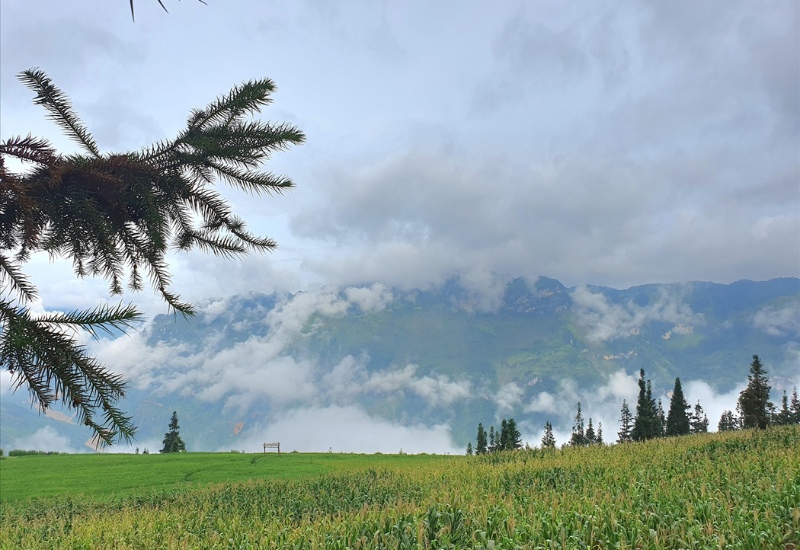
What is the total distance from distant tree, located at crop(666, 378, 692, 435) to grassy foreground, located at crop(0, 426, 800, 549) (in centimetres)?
5241

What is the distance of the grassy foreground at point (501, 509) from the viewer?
8781 mm

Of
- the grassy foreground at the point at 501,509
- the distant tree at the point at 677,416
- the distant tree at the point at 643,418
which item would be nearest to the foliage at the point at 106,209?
the grassy foreground at the point at 501,509

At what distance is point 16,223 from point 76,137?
25.4 inches

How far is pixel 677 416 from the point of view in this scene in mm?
73375

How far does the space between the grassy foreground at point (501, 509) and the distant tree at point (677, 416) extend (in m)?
52.4

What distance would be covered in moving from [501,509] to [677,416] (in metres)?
73.9

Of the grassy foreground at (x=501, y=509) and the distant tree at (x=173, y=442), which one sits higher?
the grassy foreground at (x=501, y=509)

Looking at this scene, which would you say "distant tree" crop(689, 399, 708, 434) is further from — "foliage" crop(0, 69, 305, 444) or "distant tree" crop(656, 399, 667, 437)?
"foliage" crop(0, 69, 305, 444)

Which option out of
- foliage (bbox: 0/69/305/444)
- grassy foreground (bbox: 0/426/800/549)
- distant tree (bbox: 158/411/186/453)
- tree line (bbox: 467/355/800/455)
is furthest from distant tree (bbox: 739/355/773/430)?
distant tree (bbox: 158/411/186/453)

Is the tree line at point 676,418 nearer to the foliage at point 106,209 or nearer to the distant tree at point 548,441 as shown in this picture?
the distant tree at point 548,441

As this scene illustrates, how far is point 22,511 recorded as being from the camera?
2202 cm

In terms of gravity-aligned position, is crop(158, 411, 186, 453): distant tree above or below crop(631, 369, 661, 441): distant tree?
below

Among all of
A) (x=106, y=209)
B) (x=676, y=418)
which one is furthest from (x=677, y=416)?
(x=106, y=209)

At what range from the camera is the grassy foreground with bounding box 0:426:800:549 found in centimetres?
878
